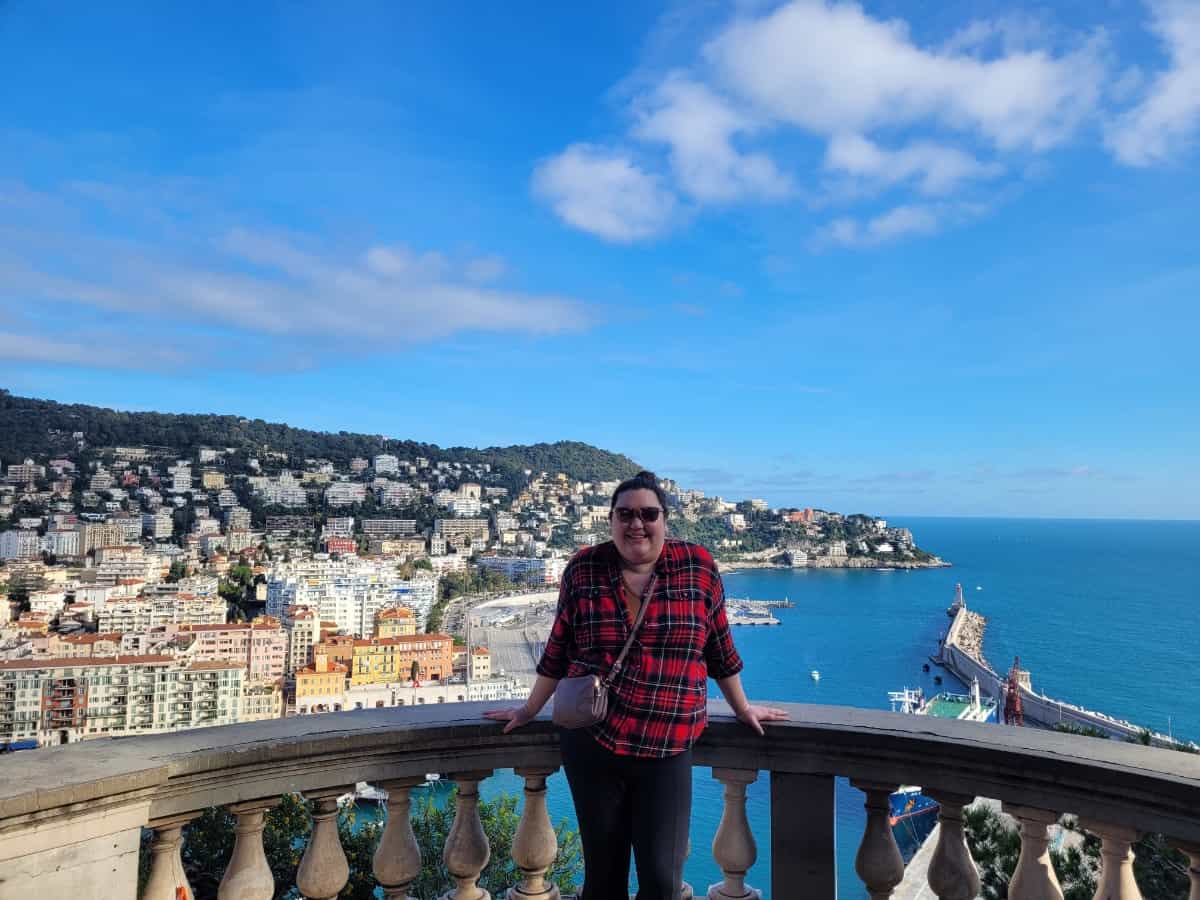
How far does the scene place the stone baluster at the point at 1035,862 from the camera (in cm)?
140

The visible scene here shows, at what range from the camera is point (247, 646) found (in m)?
42.5

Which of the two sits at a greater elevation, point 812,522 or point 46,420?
point 46,420

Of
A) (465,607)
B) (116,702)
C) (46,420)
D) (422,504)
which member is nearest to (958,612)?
(465,607)

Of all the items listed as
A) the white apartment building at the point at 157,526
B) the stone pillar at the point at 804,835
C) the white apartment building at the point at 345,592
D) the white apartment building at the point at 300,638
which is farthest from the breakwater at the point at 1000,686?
the white apartment building at the point at 157,526

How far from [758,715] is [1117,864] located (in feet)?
2.16

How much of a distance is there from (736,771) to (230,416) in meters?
119

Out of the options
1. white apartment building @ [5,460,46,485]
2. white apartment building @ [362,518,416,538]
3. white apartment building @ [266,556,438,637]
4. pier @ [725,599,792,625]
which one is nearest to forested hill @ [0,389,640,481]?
white apartment building @ [5,460,46,485]

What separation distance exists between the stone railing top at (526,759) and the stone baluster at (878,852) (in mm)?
43

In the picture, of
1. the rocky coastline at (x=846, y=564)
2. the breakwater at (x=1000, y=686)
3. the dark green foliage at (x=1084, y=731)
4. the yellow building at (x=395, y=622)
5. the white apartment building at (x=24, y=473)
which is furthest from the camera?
the rocky coastline at (x=846, y=564)

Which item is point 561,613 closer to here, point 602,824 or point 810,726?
point 602,824

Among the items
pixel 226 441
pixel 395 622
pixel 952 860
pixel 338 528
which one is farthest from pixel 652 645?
pixel 226 441

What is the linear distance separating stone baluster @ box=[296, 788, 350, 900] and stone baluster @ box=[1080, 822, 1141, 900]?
1396mm

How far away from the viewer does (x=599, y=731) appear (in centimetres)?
141

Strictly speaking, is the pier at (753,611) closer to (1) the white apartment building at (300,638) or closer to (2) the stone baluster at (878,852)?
(1) the white apartment building at (300,638)
